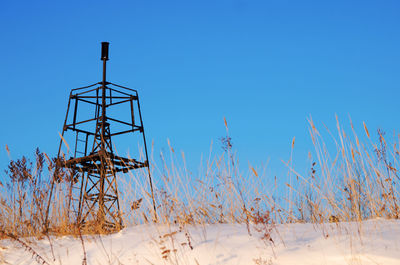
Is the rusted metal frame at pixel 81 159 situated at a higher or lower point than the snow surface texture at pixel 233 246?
higher

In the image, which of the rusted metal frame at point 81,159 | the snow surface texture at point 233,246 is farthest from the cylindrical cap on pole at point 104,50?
the snow surface texture at point 233,246

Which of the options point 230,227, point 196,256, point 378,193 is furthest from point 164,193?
point 378,193

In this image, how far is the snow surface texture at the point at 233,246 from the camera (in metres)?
2.84

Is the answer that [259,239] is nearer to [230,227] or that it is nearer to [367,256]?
[230,227]

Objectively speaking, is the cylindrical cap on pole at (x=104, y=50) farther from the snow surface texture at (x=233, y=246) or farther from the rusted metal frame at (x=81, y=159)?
the snow surface texture at (x=233, y=246)

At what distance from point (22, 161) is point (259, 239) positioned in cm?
509

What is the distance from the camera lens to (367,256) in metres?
2.71

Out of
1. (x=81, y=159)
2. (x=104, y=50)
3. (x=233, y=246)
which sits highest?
(x=104, y=50)

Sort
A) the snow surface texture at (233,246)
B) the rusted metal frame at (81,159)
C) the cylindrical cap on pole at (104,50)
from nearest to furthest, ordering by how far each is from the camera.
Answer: the snow surface texture at (233,246), the rusted metal frame at (81,159), the cylindrical cap on pole at (104,50)

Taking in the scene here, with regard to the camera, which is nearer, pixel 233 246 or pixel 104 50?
pixel 233 246

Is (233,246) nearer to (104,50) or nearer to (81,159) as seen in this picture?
(81,159)

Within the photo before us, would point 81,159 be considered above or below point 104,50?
below

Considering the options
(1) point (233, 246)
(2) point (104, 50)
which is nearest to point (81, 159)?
(2) point (104, 50)

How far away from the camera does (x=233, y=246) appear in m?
3.24
